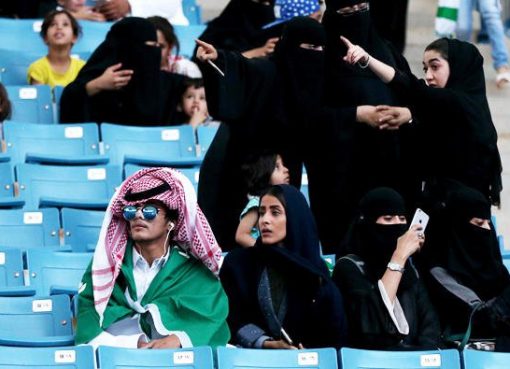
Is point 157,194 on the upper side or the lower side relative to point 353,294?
upper

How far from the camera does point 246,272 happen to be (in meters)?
8.15

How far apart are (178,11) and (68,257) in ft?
15.3

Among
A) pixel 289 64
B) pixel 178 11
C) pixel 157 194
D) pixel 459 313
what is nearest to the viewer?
pixel 157 194

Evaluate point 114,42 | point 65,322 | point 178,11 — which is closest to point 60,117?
point 114,42

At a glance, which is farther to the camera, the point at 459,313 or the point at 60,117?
the point at 60,117

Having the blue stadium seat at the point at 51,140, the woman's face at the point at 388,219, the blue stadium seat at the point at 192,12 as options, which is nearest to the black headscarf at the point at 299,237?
the woman's face at the point at 388,219

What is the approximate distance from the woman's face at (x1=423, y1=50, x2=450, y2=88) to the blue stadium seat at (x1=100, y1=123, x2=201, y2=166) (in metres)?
1.58

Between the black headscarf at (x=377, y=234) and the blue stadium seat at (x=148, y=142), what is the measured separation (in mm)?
1955

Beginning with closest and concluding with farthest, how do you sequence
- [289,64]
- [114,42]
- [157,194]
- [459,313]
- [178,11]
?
[157,194], [459,313], [289,64], [114,42], [178,11]

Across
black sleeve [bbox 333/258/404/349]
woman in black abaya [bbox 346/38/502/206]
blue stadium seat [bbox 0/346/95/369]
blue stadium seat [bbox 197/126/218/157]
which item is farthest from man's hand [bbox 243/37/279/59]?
blue stadium seat [bbox 0/346/95/369]

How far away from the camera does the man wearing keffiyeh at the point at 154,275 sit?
7852 mm

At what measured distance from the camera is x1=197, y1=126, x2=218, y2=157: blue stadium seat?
427 inches

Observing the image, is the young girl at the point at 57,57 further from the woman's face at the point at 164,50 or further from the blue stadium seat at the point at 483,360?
the blue stadium seat at the point at 483,360

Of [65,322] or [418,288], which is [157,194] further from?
[418,288]
